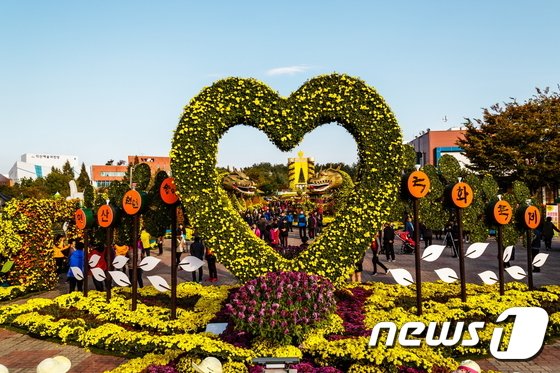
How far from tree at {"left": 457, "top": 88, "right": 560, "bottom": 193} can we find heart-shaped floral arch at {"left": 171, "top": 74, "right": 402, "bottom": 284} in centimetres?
2330

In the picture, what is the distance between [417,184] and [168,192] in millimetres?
4736

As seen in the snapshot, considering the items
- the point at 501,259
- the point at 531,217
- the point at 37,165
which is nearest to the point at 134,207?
the point at 501,259

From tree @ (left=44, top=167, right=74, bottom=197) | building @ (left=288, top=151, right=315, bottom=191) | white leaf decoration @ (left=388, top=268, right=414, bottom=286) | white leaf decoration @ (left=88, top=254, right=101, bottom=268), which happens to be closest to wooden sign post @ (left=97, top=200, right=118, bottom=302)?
white leaf decoration @ (left=88, top=254, right=101, bottom=268)

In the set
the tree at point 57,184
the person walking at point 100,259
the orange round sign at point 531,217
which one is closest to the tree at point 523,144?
the orange round sign at point 531,217

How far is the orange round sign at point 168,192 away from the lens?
909 centimetres

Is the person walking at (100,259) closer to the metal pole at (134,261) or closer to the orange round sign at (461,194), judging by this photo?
the metal pole at (134,261)

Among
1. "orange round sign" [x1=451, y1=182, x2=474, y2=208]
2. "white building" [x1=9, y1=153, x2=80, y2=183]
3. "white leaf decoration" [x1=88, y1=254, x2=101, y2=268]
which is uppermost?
"white building" [x1=9, y1=153, x2=80, y2=183]

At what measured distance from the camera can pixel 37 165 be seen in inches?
4102

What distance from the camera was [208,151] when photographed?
8.69 meters

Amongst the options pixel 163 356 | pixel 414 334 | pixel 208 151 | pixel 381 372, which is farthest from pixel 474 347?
pixel 208 151

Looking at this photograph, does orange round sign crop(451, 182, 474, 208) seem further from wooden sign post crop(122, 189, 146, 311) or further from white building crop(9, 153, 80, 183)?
white building crop(9, 153, 80, 183)

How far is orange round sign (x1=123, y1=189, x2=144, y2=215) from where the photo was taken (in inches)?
367

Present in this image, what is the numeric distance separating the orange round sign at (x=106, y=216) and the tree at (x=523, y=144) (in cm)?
2569

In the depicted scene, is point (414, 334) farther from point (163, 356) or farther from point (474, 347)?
point (163, 356)
